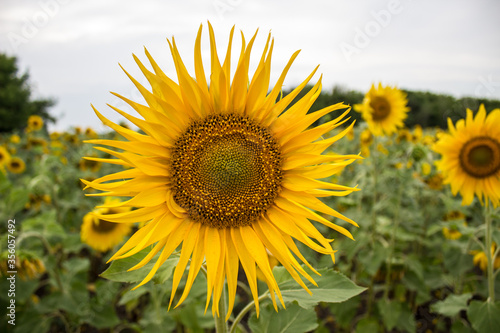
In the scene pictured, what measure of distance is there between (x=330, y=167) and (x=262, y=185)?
0.31 metres

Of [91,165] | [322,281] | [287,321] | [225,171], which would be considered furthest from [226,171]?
[91,165]

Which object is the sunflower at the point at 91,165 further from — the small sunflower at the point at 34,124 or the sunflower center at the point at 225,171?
the sunflower center at the point at 225,171

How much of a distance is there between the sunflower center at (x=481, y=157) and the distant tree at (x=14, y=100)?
27.3 meters

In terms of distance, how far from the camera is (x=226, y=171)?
1424 millimetres

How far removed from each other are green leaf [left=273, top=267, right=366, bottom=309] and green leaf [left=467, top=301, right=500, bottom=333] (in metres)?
1.56

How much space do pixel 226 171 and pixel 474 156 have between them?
8.16ft

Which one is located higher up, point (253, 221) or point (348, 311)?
point (253, 221)

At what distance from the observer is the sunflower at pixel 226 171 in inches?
49.2

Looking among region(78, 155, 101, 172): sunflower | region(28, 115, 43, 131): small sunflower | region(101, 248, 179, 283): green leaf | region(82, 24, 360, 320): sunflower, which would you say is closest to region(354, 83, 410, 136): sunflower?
region(82, 24, 360, 320): sunflower

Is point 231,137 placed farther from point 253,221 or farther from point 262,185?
point 253,221

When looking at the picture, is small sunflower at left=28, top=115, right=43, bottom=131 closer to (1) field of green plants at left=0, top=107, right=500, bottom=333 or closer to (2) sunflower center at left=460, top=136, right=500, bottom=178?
(1) field of green plants at left=0, top=107, right=500, bottom=333

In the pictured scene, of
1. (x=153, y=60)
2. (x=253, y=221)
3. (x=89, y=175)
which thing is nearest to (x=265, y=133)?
(x=253, y=221)

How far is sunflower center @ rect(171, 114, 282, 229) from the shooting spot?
1400 mm

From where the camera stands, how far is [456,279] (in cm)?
330
